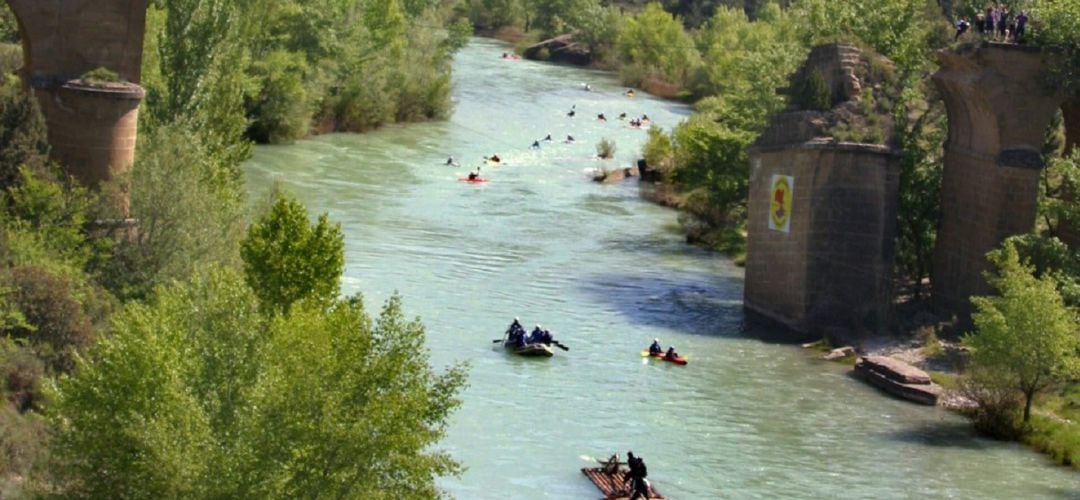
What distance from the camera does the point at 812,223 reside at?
47594 millimetres

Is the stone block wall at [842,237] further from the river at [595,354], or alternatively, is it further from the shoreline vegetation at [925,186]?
the river at [595,354]

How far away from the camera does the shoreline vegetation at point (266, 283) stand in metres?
22.2

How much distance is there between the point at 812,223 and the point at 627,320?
537 cm

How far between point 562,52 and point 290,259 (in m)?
94.0

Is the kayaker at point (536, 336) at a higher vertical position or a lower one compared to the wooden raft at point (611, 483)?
higher

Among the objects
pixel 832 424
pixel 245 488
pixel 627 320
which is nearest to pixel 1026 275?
pixel 832 424

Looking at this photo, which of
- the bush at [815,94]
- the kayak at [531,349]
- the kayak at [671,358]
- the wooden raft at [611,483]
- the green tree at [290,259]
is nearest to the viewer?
the green tree at [290,259]

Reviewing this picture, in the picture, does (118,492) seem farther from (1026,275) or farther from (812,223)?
(812,223)

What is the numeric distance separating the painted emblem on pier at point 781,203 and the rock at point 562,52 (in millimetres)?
75758

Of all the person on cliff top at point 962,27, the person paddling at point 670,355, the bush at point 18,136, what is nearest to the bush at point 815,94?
the person on cliff top at point 962,27

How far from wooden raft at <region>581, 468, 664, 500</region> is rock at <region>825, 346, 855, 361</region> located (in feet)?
41.5

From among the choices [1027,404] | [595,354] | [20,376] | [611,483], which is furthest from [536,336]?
[20,376]

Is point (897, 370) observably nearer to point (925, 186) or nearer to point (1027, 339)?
point (1027, 339)

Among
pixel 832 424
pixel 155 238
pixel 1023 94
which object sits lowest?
pixel 832 424
